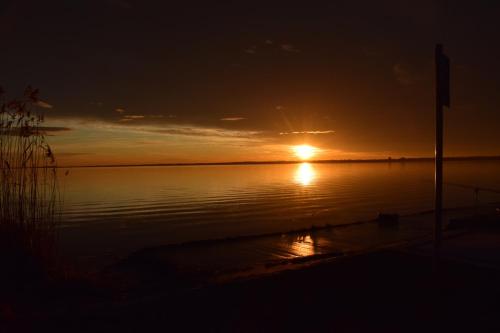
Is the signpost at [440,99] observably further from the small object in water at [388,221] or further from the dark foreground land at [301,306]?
the small object in water at [388,221]

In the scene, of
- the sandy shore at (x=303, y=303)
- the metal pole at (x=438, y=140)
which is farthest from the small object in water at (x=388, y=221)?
the metal pole at (x=438, y=140)

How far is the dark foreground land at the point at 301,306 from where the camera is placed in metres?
4.51

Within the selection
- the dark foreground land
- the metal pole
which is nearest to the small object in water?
the dark foreground land

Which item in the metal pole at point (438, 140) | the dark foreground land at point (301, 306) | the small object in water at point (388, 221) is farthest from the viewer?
the small object in water at point (388, 221)

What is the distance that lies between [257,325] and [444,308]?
Answer: 8.20 ft

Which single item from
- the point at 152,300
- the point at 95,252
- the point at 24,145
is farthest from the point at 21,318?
the point at 95,252

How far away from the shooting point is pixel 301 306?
16.9 ft

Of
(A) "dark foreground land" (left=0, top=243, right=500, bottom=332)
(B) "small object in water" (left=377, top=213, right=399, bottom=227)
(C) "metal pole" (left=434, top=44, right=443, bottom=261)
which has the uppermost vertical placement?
(C) "metal pole" (left=434, top=44, right=443, bottom=261)

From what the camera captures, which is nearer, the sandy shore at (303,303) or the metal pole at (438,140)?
the sandy shore at (303,303)

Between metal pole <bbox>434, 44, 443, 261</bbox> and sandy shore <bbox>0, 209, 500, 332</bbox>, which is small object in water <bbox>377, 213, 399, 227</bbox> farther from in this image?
metal pole <bbox>434, 44, 443, 261</bbox>

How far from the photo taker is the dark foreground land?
4.51 metres

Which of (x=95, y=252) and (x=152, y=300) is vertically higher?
(x=152, y=300)

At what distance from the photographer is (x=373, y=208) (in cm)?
3266

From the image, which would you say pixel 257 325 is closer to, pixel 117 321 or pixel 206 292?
pixel 206 292
